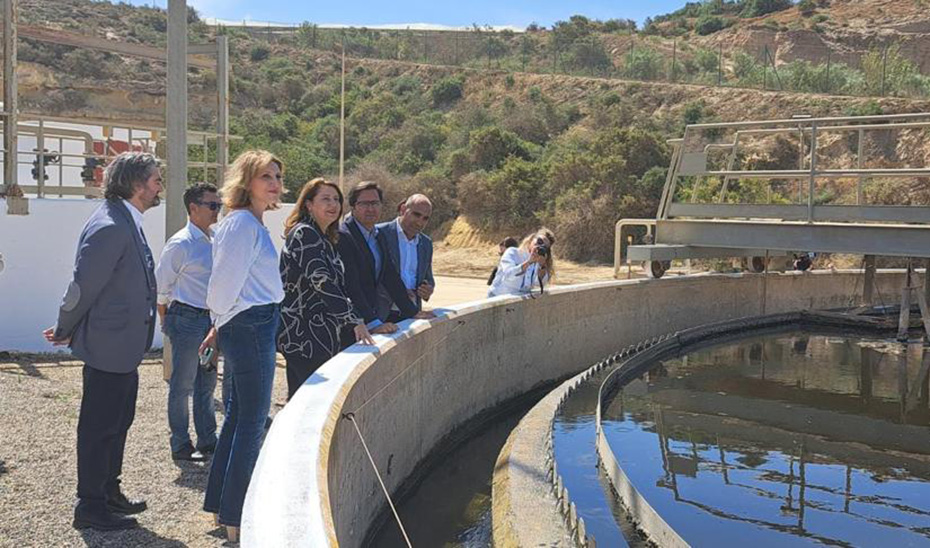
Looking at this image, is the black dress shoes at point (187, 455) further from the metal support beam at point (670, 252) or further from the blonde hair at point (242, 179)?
the metal support beam at point (670, 252)

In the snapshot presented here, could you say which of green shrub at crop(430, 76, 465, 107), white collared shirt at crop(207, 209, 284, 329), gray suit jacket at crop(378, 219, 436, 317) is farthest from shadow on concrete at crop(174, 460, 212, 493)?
green shrub at crop(430, 76, 465, 107)

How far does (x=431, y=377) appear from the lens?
7.58 meters

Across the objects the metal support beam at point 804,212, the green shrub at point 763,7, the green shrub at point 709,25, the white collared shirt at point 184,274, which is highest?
the green shrub at point 763,7

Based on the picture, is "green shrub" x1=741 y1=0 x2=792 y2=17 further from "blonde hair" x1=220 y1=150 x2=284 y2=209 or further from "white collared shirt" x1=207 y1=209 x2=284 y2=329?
"white collared shirt" x1=207 y1=209 x2=284 y2=329

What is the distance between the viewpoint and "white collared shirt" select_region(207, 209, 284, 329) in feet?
13.9

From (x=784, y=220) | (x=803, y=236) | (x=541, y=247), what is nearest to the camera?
(x=541, y=247)

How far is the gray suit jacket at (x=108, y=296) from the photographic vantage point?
446 cm

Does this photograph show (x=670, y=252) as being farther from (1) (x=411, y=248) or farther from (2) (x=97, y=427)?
(2) (x=97, y=427)

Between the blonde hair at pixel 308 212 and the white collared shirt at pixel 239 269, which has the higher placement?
the blonde hair at pixel 308 212

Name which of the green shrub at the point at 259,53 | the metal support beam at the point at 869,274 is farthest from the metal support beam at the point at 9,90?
the green shrub at the point at 259,53

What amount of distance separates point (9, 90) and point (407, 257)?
475cm

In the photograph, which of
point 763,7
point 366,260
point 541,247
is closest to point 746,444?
point 541,247

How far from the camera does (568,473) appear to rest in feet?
24.3

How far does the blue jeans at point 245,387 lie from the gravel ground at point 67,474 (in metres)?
0.36
